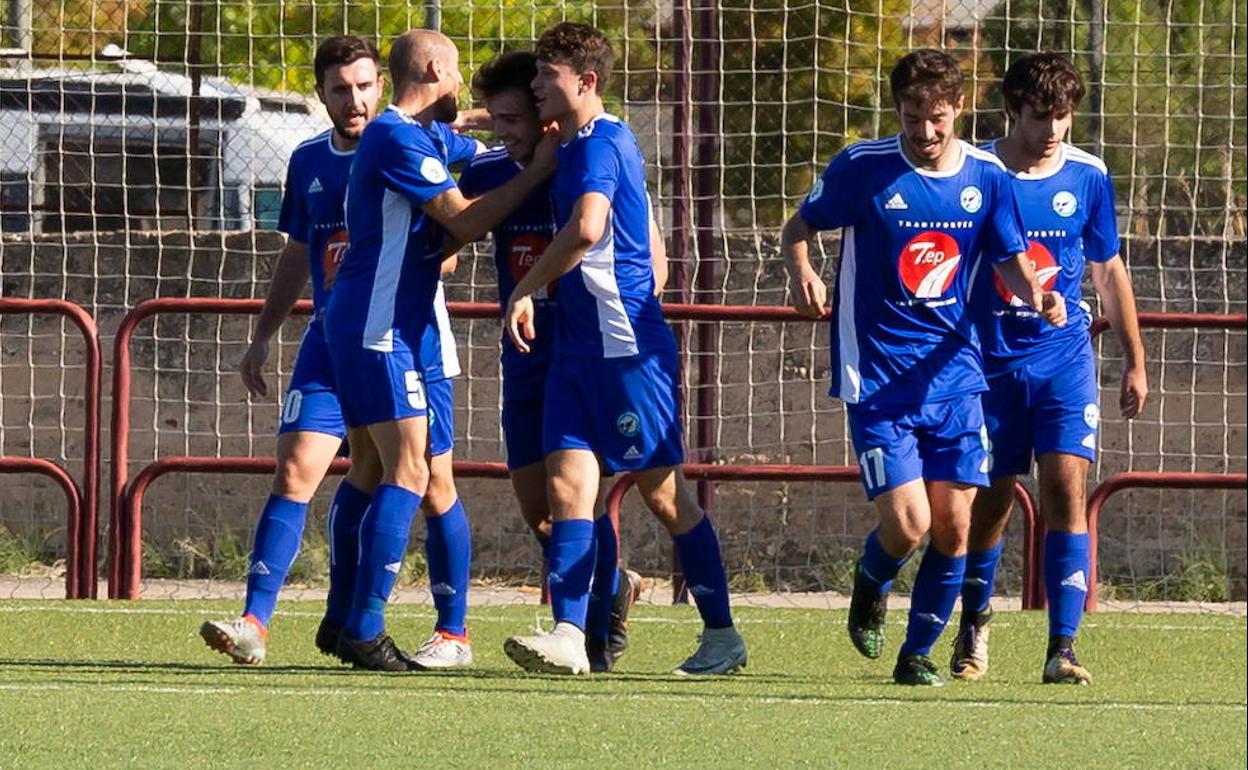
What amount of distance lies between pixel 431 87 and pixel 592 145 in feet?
1.81

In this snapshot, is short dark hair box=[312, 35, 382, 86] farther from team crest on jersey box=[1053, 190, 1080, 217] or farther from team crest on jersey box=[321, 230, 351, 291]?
team crest on jersey box=[1053, 190, 1080, 217]

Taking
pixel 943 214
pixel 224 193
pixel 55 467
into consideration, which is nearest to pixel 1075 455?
pixel 943 214

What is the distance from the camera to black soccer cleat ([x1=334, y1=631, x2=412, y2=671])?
23.0 feet

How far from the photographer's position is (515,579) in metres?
11.2

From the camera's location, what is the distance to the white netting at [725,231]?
36.4ft

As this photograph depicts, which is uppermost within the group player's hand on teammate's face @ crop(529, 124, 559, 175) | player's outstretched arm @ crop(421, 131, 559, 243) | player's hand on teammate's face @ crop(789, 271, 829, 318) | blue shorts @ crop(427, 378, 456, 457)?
player's hand on teammate's face @ crop(529, 124, 559, 175)

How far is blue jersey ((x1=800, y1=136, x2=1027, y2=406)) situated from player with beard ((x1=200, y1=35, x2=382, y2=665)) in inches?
57.1

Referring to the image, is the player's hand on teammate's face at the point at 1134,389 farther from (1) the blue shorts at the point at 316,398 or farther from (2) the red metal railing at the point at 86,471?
(2) the red metal railing at the point at 86,471

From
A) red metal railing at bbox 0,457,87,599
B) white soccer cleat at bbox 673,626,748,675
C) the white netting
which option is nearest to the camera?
white soccer cleat at bbox 673,626,748,675

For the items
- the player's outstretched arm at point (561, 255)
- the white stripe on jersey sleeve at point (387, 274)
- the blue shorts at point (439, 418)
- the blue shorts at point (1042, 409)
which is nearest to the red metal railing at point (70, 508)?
the blue shorts at point (439, 418)

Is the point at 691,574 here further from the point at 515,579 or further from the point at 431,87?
the point at 515,579

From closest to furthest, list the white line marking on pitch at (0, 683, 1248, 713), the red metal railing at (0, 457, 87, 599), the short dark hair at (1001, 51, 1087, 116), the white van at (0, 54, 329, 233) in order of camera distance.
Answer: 1. the white line marking on pitch at (0, 683, 1248, 713)
2. the short dark hair at (1001, 51, 1087, 116)
3. the red metal railing at (0, 457, 87, 599)
4. the white van at (0, 54, 329, 233)

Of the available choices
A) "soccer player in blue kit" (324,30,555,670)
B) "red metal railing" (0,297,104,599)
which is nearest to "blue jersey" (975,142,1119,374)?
"soccer player in blue kit" (324,30,555,670)

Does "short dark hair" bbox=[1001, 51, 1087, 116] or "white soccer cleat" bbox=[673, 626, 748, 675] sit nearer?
"short dark hair" bbox=[1001, 51, 1087, 116]
